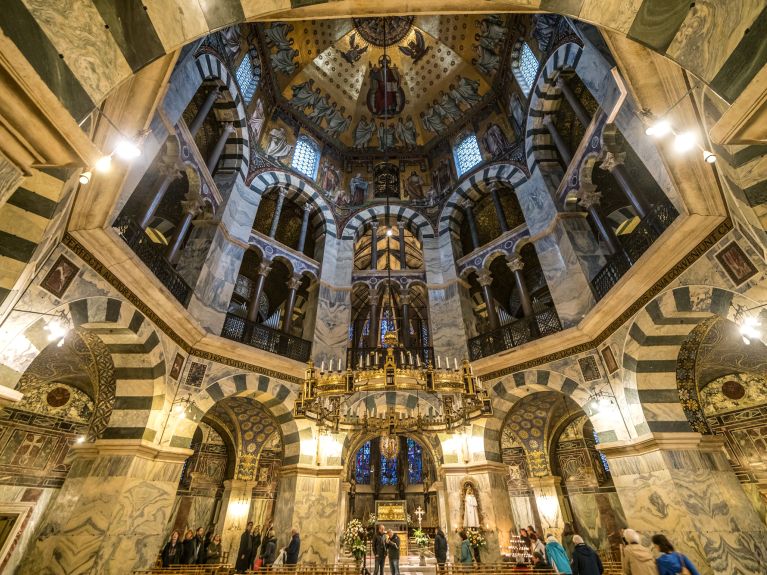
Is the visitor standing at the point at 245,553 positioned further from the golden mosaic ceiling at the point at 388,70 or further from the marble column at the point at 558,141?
the golden mosaic ceiling at the point at 388,70

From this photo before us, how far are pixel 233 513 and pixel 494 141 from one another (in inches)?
622

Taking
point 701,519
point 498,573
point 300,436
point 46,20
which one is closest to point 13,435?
point 300,436

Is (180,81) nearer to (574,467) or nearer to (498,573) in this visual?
(498,573)

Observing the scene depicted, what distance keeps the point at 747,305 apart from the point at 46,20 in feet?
26.1

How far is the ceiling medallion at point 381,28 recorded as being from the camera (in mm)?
14773

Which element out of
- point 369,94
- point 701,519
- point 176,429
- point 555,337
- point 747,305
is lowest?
point 701,519

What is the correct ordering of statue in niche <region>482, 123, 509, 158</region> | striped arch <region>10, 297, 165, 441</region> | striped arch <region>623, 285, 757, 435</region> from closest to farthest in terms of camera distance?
striped arch <region>623, 285, 757, 435</region> < striped arch <region>10, 297, 165, 441</region> < statue in niche <region>482, 123, 509, 158</region>

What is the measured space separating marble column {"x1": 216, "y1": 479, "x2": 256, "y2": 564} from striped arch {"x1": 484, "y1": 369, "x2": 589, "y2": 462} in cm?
772

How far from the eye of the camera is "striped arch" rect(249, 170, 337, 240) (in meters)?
12.4

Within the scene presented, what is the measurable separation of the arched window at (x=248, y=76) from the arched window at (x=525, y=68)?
9161mm

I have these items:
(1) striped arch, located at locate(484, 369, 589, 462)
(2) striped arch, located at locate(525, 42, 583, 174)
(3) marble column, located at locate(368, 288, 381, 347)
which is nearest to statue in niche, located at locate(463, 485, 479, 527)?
(1) striped arch, located at locate(484, 369, 589, 462)

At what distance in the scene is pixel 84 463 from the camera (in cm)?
658

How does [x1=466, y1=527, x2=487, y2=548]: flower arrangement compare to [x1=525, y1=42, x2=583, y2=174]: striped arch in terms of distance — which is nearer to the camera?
[x1=466, y1=527, x2=487, y2=548]: flower arrangement

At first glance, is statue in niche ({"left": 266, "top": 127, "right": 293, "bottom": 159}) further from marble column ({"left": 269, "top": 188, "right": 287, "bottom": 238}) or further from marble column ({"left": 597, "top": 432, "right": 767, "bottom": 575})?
marble column ({"left": 597, "top": 432, "right": 767, "bottom": 575})
